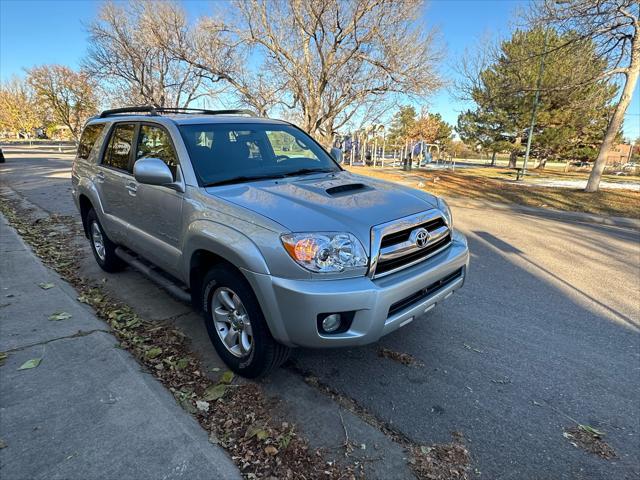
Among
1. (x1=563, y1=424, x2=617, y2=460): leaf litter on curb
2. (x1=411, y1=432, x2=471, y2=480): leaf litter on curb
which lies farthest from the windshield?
(x1=563, y1=424, x2=617, y2=460): leaf litter on curb

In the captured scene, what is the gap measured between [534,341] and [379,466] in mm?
2043

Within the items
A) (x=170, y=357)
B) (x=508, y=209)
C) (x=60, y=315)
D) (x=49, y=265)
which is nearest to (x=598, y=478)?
(x=170, y=357)

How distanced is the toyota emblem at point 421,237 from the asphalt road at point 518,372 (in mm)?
982

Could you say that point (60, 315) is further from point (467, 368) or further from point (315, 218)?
point (467, 368)

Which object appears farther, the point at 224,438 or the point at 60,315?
the point at 60,315

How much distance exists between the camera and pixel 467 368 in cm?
295

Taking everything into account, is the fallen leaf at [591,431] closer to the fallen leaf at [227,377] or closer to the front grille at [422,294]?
the front grille at [422,294]

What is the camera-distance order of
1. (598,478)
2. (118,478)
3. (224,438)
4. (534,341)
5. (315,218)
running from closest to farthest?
1. (118,478)
2. (598,478)
3. (224,438)
4. (315,218)
5. (534,341)

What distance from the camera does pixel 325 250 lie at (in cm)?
225

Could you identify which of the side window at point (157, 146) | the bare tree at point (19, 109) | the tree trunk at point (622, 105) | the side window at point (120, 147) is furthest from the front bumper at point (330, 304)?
the bare tree at point (19, 109)

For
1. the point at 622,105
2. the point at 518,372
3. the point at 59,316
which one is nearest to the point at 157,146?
the point at 59,316

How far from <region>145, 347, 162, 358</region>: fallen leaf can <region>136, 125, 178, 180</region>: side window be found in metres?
1.36

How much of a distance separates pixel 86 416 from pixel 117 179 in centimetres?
251

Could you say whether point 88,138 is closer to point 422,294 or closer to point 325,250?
point 325,250
